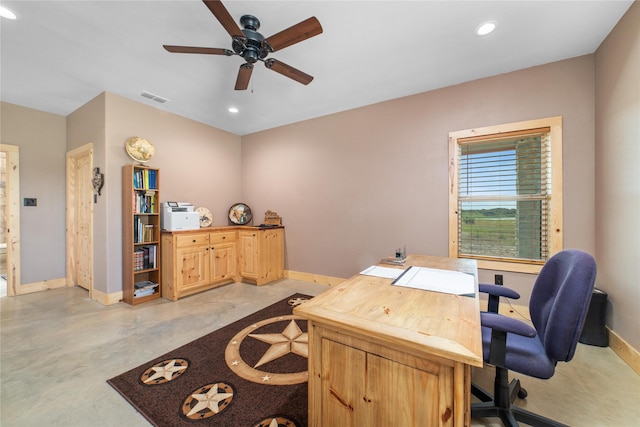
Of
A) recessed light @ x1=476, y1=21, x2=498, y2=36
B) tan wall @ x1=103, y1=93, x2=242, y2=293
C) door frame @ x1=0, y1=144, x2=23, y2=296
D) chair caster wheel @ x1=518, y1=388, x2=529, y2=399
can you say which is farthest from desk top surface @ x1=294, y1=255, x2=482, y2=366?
door frame @ x1=0, y1=144, x2=23, y2=296

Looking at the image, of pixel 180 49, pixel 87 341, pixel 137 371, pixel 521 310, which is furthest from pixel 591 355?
pixel 87 341

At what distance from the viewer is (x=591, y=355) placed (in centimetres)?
206

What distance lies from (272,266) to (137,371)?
2.40 metres

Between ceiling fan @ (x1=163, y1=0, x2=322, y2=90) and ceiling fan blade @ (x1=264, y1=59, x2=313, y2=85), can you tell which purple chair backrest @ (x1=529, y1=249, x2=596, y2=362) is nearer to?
ceiling fan @ (x1=163, y1=0, x2=322, y2=90)

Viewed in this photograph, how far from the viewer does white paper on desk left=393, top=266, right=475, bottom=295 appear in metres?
1.39

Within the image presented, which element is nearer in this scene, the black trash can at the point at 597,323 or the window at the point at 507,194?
the black trash can at the point at 597,323

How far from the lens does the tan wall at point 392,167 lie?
249 cm

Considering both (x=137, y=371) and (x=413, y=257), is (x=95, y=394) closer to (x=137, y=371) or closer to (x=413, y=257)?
(x=137, y=371)

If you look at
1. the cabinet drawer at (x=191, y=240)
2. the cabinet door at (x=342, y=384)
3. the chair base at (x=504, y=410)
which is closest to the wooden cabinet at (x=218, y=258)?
the cabinet drawer at (x=191, y=240)

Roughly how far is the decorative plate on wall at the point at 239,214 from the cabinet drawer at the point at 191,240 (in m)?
0.99

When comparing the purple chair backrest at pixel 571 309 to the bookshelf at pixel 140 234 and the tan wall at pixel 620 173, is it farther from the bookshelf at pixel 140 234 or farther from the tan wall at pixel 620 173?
the bookshelf at pixel 140 234

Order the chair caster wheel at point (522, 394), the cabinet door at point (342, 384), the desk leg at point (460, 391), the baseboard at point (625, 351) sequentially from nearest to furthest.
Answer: the desk leg at point (460, 391), the cabinet door at point (342, 384), the chair caster wheel at point (522, 394), the baseboard at point (625, 351)

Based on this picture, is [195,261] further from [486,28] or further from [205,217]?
[486,28]

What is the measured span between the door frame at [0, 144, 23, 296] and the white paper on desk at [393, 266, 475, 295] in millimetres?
5042
